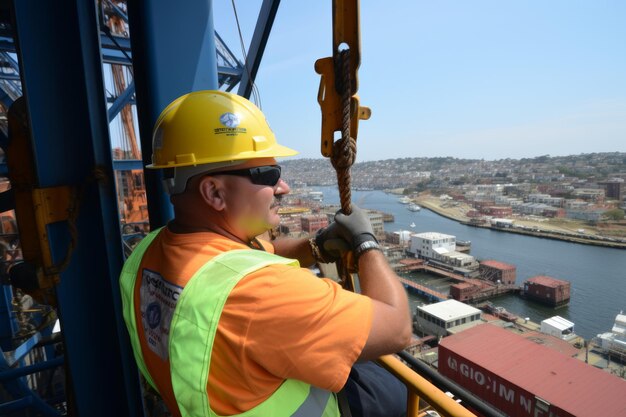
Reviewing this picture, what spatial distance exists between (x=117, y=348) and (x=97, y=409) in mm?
343

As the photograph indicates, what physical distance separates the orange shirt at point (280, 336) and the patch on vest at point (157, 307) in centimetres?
22

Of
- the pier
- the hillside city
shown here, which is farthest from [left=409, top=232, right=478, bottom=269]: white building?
the hillside city

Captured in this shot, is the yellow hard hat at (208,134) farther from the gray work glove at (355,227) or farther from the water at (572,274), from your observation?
the water at (572,274)

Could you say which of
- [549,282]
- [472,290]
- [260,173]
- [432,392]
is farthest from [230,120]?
[472,290]

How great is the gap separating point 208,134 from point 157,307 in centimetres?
55

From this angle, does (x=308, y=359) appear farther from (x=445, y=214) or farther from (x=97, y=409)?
(x=445, y=214)

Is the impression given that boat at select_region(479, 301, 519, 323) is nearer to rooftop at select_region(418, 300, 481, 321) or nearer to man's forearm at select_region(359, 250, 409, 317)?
rooftop at select_region(418, 300, 481, 321)

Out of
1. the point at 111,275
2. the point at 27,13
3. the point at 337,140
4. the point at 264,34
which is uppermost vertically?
the point at 264,34

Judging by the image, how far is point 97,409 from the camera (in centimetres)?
183

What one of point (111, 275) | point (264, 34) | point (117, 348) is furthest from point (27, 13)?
point (117, 348)

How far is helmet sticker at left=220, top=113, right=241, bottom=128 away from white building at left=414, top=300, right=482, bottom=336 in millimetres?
7975

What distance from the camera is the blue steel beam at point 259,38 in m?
2.41

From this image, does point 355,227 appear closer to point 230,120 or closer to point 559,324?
point 230,120

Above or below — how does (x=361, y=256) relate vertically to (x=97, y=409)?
above
